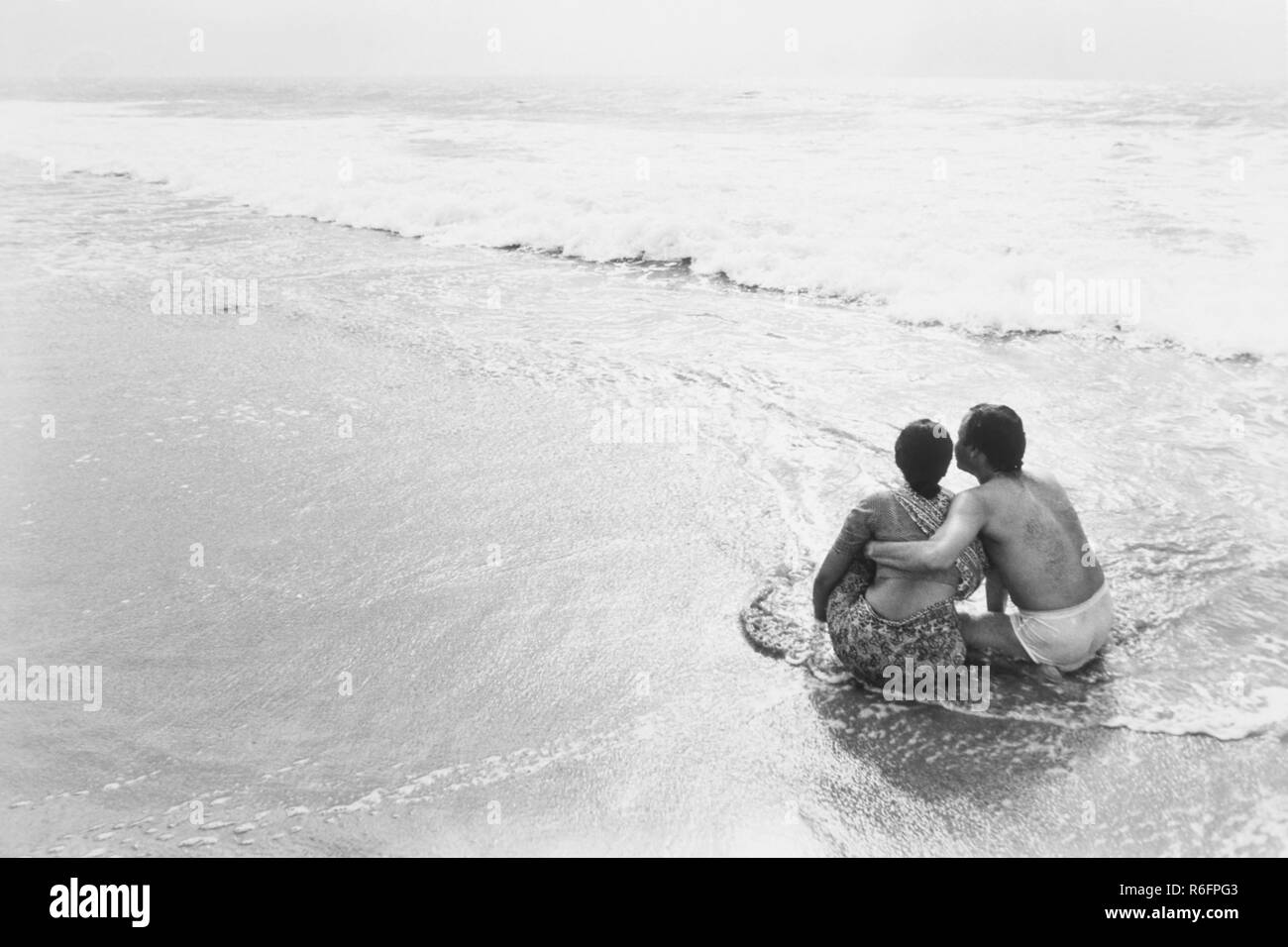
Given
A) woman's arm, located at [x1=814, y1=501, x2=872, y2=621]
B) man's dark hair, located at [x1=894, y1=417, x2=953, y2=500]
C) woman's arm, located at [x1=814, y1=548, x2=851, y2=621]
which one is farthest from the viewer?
woman's arm, located at [x1=814, y1=548, x2=851, y2=621]

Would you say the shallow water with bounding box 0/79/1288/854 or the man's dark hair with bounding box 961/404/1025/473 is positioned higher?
the man's dark hair with bounding box 961/404/1025/473

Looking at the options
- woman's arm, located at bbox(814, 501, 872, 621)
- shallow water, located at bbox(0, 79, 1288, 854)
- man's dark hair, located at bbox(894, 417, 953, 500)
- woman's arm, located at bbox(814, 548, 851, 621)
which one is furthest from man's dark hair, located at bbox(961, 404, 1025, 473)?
shallow water, located at bbox(0, 79, 1288, 854)

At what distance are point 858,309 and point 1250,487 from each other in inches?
194

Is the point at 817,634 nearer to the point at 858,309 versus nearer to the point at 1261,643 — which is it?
the point at 1261,643

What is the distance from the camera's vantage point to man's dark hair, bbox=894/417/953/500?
3.72m

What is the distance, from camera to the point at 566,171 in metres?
20.1

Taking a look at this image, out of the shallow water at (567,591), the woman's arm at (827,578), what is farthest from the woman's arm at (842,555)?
the shallow water at (567,591)

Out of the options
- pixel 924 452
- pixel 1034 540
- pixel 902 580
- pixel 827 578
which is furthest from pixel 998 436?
pixel 827 578

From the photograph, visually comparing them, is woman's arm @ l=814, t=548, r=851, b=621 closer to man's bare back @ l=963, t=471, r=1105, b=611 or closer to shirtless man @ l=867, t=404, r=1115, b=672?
shirtless man @ l=867, t=404, r=1115, b=672

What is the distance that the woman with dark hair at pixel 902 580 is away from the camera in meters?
3.79

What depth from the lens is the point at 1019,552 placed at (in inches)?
155

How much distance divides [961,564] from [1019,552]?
23cm

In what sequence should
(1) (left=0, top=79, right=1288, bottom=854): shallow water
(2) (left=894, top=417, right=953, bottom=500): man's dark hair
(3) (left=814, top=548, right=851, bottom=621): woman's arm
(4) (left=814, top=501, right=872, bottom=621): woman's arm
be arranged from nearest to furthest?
(1) (left=0, top=79, right=1288, bottom=854): shallow water < (2) (left=894, top=417, right=953, bottom=500): man's dark hair < (4) (left=814, top=501, right=872, bottom=621): woman's arm < (3) (left=814, top=548, right=851, bottom=621): woman's arm

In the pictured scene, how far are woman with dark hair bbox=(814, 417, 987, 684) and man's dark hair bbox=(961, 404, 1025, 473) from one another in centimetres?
18
